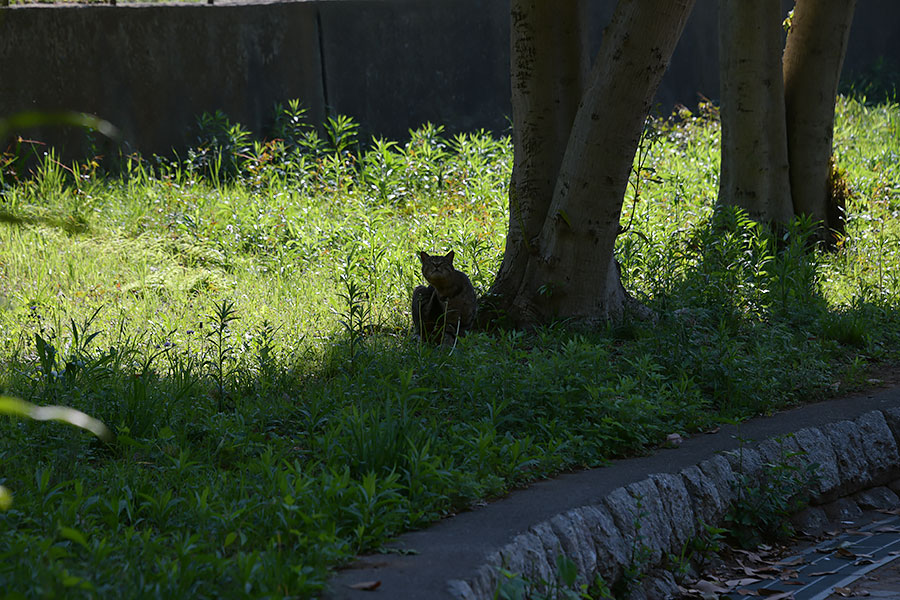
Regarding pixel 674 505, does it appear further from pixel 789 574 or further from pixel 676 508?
pixel 789 574

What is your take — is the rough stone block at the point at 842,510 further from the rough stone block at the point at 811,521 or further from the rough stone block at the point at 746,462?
the rough stone block at the point at 746,462

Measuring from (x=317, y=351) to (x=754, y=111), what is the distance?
503 cm

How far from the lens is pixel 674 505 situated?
4660 millimetres

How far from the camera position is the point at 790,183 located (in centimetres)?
936

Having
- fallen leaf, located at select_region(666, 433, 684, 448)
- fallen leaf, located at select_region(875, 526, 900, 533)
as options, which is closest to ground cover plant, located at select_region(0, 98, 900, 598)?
fallen leaf, located at select_region(666, 433, 684, 448)

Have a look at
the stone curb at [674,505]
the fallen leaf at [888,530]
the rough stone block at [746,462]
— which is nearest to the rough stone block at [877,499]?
the stone curb at [674,505]

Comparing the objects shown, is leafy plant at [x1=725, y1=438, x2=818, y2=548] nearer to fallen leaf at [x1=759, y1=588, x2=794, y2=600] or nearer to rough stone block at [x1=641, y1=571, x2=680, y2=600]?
fallen leaf at [x1=759, y1=588, x2=794, y2=600]

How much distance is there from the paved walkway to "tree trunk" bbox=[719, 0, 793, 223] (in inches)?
142

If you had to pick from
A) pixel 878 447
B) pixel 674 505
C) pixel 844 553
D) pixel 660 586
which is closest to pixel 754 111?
pixel 878 447

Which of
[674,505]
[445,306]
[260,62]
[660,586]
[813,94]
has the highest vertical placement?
[260,62]

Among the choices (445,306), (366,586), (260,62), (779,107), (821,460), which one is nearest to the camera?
(366,586)

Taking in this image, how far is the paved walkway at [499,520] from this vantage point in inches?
133

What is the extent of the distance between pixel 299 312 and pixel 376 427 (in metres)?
3.16

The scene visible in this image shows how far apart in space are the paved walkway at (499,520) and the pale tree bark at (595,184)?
1724 millimetres
